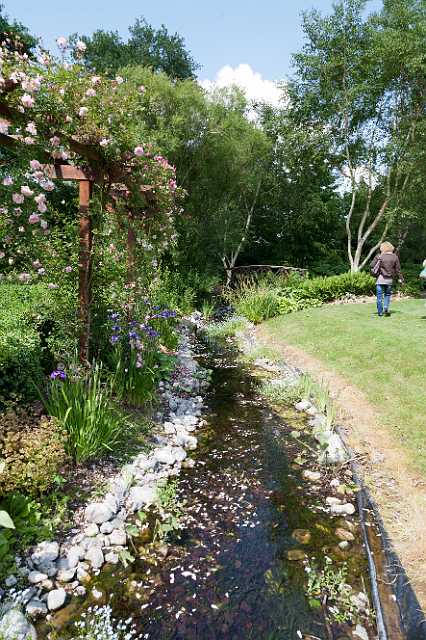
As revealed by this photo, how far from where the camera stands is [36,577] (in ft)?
8.61

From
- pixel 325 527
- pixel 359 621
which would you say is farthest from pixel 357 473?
pixel 359 621

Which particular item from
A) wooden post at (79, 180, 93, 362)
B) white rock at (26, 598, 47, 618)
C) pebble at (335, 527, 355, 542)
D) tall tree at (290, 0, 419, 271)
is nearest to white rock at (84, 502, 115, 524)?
white rock at (26, 598, 47, 618)

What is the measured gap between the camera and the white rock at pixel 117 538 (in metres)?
3.04

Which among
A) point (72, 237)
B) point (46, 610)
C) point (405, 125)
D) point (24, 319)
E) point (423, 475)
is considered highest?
point (405, 125)

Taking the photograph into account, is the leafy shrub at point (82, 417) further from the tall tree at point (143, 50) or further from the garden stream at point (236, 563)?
the tall tree at point (143, 50)

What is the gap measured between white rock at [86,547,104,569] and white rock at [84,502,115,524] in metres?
0.28

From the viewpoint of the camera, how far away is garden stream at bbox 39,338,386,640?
94.4 inches

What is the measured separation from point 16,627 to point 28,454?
111cm

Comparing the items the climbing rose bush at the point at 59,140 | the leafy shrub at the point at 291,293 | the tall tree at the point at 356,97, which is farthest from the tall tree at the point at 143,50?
the climbing rose bush at the point at 59,140

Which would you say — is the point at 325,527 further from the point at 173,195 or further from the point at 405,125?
the point at 405,125

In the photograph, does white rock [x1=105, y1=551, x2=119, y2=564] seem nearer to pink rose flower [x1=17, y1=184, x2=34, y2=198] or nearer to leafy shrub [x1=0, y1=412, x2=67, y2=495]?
leafy shrub [x1=0, y1=412, x2=67, y2=495]

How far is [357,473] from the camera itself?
391 cm

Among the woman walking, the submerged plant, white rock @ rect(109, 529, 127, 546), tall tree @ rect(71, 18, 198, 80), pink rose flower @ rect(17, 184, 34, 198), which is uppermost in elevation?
tall tree @ rect(71, 18, 198, 80)

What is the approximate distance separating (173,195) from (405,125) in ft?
45.4
